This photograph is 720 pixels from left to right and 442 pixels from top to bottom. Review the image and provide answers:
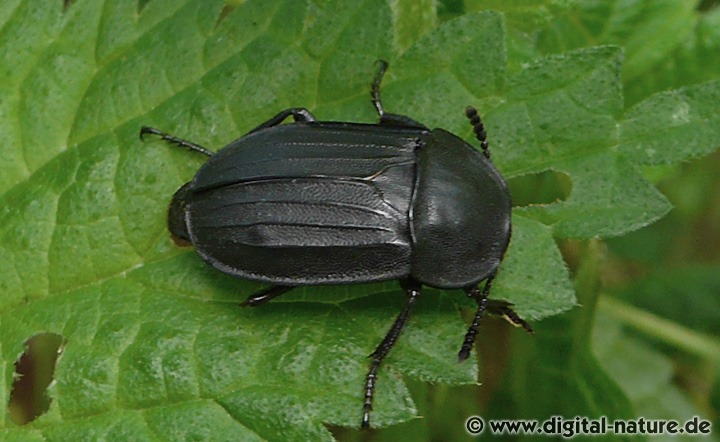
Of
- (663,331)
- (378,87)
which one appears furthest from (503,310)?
(663,331)

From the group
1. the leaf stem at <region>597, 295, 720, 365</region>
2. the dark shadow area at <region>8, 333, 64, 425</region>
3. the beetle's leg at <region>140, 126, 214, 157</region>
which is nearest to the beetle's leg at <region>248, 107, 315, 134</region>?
the beetle's leg at <region>140, 126, 214, 157</region>

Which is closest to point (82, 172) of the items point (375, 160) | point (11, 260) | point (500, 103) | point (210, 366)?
point (11, 260)

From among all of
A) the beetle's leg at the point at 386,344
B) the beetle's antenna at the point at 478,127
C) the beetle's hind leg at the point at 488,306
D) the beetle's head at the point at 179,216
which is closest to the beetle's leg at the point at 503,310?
the beetle's hind leg at the point at 488,306

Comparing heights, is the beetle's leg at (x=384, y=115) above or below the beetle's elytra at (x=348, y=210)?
above

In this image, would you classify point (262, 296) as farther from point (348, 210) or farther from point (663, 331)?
point (663, 331)

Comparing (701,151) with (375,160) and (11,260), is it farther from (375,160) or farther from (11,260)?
(11,260)

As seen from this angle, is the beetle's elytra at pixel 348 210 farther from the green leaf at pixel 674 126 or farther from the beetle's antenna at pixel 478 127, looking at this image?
the green leaf at pixel 674 126
